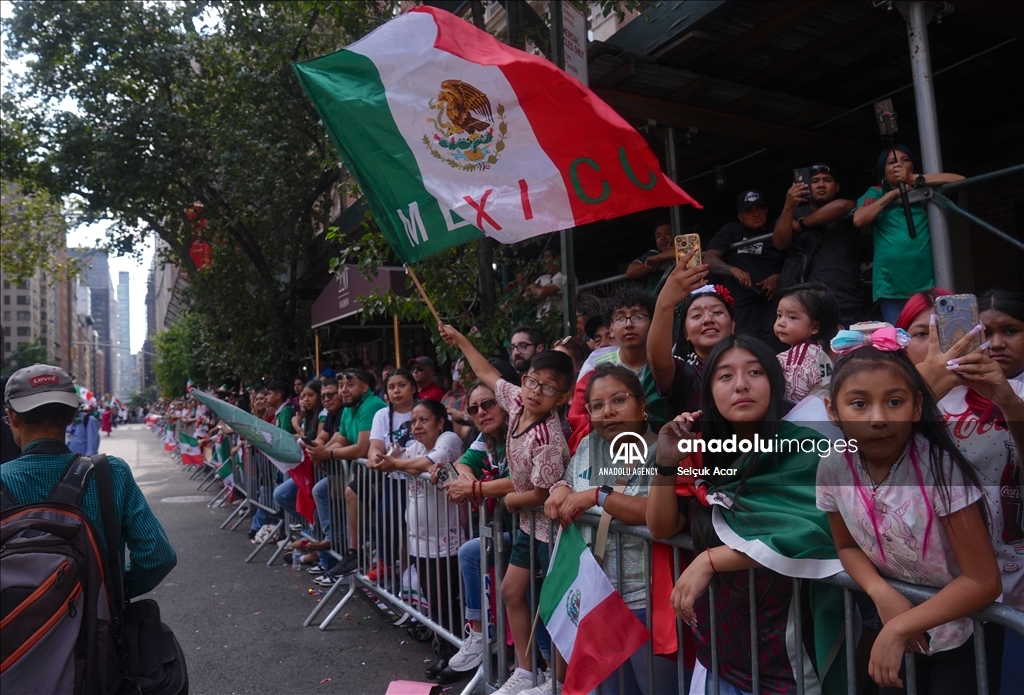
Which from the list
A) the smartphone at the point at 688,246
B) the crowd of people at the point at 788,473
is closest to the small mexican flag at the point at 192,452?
the crowd of people at the point at 788,473

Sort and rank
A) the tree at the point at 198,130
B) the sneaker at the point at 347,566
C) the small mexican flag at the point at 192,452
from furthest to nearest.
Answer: the small mexican flag at the point at 192,452
the tree at the point at 198,130
the sneaker at the point at 347,566

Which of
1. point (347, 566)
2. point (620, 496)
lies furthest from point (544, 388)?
point (347, 566)

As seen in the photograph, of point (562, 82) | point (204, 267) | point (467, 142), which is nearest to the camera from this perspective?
point (562, 82)

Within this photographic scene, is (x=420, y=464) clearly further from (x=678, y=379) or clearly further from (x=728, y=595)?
(x=728, y=595)

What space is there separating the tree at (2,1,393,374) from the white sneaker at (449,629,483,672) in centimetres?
1118

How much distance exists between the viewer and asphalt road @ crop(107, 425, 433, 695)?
4906 millimetres

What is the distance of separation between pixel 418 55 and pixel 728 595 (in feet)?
11.1

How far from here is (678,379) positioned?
10.7 feet

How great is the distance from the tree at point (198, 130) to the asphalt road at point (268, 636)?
758cm

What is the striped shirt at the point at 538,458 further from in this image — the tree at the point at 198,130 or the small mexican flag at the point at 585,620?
the tree at the point at 198,130

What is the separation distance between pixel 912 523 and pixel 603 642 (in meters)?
1.44

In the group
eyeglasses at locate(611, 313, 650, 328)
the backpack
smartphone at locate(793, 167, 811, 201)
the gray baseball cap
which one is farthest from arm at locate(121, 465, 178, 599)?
smartphone at locate(793, 167, 811, 201)

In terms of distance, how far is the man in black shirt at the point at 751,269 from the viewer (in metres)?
5.51

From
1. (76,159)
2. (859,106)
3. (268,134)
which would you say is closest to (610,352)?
(859,106)
